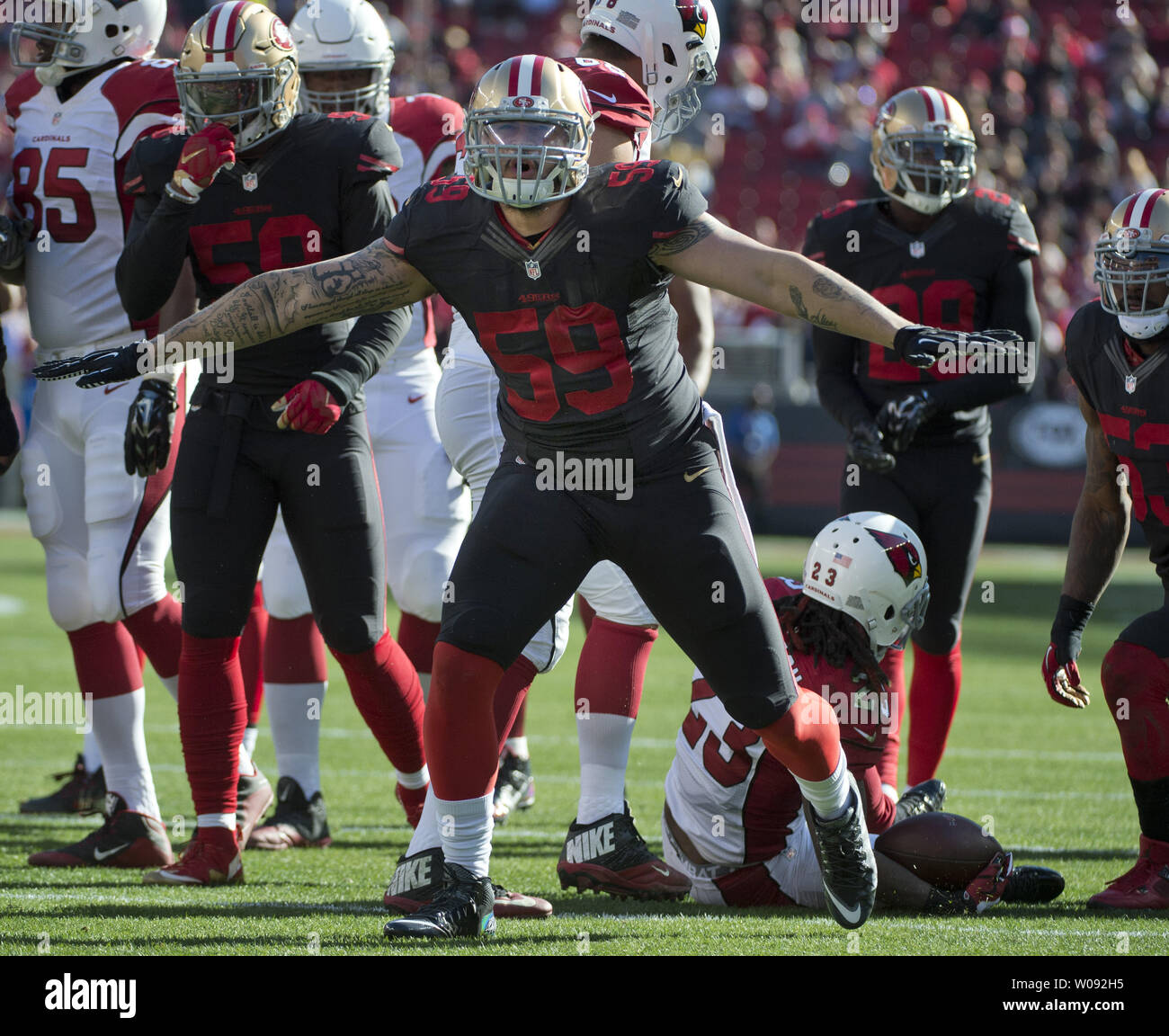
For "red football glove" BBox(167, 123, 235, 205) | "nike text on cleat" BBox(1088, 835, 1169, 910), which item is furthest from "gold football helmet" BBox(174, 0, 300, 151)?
"nike text on cleat" BBox(1088, 835, 1169, 910)

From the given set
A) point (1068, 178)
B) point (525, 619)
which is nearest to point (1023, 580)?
point (1068, 178)

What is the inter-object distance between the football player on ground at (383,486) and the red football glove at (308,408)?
4.08ft

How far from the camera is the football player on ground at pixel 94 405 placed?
4664mm

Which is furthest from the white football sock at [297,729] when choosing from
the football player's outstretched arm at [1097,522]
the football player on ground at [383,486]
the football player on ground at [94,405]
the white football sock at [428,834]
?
the football player's outstretched arm at [1097,522]

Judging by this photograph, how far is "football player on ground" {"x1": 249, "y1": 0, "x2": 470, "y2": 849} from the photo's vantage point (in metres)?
5.15

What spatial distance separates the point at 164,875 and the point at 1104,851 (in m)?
2.68

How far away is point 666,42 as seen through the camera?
4.60 metres

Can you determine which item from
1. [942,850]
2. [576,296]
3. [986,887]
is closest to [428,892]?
[942,850]

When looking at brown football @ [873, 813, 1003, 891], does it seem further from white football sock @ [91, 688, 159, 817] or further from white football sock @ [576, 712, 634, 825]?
white football sock @ [91, 688, 159, 817]

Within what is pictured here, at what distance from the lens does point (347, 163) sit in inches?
169

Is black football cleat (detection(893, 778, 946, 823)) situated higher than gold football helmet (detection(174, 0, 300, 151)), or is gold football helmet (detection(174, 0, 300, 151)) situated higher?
gold football helmet (detection(174, 0, 300, 151))

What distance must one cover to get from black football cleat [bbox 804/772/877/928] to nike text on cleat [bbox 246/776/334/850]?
1.86m

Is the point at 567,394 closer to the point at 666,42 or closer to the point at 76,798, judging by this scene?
the point at 666,42

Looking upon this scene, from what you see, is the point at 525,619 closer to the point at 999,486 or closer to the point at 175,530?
the point at 175,530
